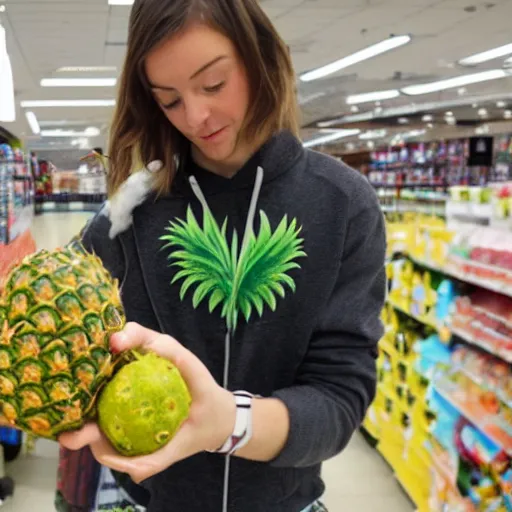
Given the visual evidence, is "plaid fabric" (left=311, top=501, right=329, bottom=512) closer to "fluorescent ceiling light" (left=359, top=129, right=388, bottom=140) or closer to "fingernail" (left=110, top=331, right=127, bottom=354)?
"fingernail" (left=110, top=331, right=127, bottom=354)

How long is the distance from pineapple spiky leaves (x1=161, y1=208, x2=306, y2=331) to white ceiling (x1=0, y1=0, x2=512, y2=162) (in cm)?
505

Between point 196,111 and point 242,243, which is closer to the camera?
point 196,111

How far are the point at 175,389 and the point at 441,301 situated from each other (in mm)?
2942

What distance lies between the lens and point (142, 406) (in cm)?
76

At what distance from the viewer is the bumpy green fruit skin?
2.50ft

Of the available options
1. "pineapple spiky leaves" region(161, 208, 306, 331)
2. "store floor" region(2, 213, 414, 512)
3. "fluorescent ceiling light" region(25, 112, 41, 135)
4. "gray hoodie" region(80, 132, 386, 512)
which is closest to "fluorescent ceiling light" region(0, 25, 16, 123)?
"gray hoodie" region(80, 132, 386, 512)

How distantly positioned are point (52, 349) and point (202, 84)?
0.52 metres

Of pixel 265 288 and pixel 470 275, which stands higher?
pixel 265 288

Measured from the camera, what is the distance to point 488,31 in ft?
29.8

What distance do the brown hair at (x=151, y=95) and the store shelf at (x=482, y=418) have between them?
6.37 feet

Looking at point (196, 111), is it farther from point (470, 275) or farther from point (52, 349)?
point (470, 275)

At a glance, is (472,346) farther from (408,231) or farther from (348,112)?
(348,112)

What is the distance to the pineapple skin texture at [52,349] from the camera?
78 centimetres

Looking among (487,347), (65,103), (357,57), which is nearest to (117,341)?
(487,347)
